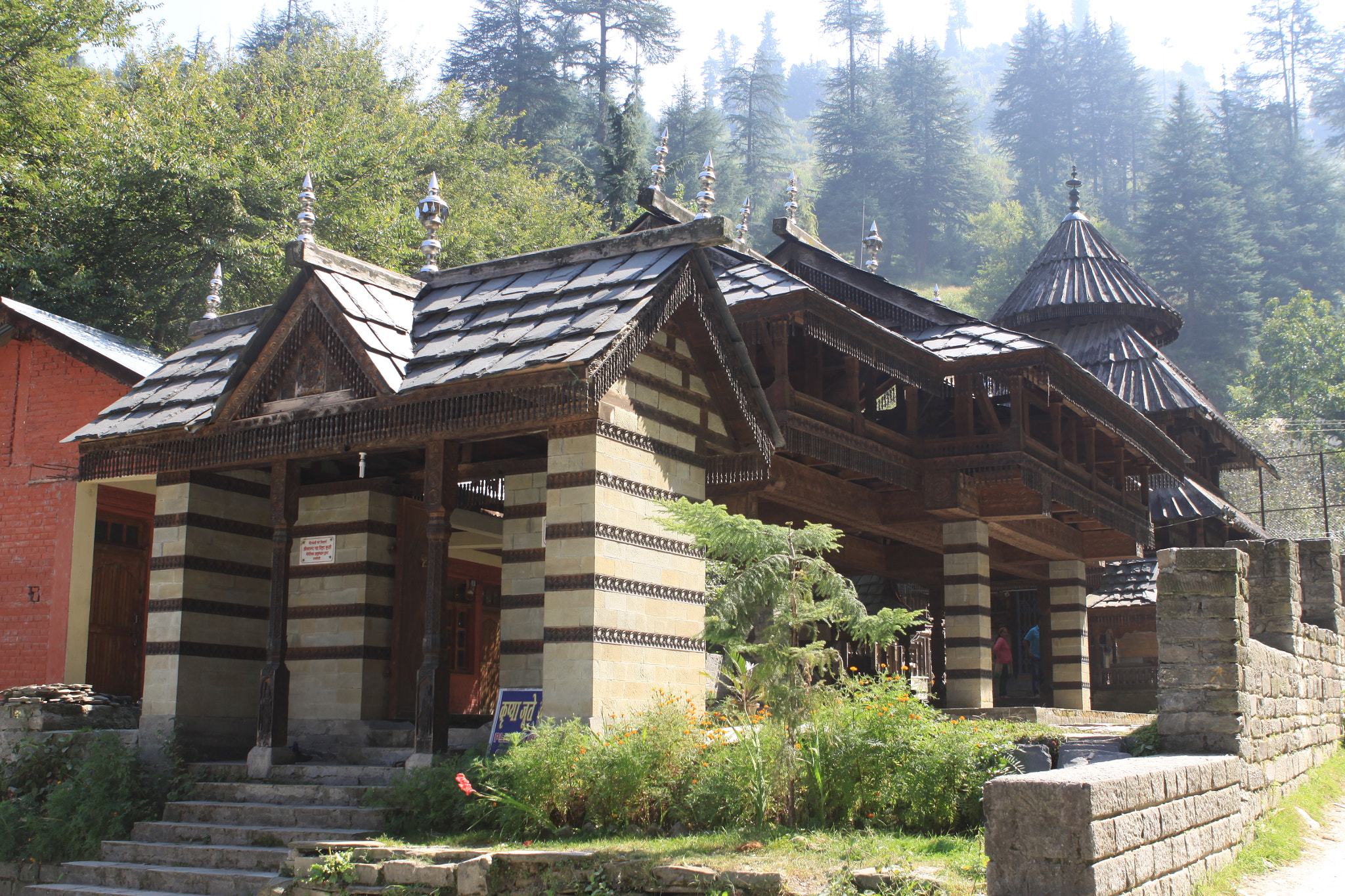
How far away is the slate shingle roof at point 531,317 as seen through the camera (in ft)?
32.7

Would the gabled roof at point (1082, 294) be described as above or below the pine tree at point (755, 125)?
below

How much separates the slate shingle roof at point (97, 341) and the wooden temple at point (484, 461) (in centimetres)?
192

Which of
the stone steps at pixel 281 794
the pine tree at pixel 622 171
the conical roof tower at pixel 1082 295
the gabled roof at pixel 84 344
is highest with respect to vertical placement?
the pine tree at pixel 622 171

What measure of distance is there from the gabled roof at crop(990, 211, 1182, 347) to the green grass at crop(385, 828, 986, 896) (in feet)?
84.0

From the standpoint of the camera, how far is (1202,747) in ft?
31.9

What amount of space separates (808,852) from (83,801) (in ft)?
22.8

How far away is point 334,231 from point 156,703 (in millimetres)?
18165

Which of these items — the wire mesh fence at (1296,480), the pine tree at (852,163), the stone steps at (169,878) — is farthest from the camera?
the pine tree at (852,163)

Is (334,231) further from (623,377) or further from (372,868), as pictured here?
(372,868)

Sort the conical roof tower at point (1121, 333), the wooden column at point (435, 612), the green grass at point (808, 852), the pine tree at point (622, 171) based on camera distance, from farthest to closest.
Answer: the pine tree at point (622, 171) → the conical roof tower at point (1121, 333) → the wooden column at point (435, 612) → the green grass at point (808, 852)

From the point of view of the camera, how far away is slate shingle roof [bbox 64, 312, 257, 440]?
11.7 m

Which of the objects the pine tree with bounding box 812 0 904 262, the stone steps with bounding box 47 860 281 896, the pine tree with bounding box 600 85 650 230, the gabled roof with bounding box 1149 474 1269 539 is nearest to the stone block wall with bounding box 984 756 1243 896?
the stone steps with bounding box 47 860 281 896

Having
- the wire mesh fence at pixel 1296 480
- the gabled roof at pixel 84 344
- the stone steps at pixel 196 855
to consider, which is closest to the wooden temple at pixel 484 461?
the stone steps at pixel 196 855

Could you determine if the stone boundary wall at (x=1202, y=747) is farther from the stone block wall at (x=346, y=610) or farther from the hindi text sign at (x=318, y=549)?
the hindi text sign at (x=318, y=549)
